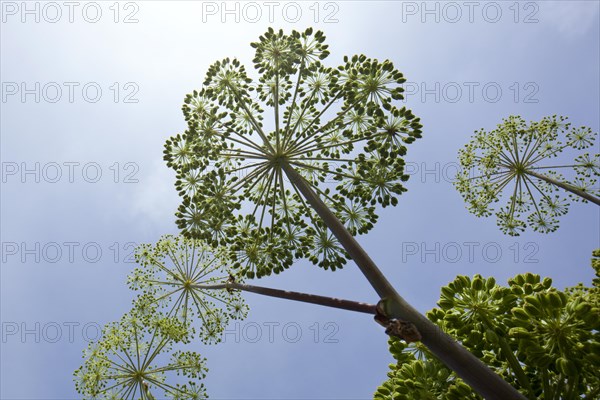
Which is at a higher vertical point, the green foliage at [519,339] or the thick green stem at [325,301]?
the thick green stem at [325,301]

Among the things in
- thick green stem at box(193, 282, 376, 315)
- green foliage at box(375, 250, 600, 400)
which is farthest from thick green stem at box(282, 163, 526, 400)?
green foliage at box(375, 250, 600, 400)

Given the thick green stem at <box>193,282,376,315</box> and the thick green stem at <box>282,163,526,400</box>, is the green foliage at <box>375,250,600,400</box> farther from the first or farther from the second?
the thick green stem at <box>193,282,376,315</box>

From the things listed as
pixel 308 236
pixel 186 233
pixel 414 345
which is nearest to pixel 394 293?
pixel 414 345

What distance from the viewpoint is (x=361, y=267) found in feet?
18.1

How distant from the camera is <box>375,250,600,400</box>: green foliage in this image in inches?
210

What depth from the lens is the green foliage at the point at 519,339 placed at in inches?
210

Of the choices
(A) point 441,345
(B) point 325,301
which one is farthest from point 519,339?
(B) point 325,301

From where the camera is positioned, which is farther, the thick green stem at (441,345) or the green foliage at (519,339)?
the green foliage at (519,339)

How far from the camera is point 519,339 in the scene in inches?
218

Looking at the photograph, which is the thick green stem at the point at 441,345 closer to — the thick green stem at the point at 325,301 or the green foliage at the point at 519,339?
the thick green stem at the point at 325,301

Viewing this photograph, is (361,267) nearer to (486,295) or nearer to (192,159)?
(486,295)

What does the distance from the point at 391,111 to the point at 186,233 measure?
14.1ft

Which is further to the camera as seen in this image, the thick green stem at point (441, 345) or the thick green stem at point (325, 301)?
the thick green stem at point (325, 301)

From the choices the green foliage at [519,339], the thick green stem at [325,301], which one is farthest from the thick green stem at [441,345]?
the green foliage at [519,339]
